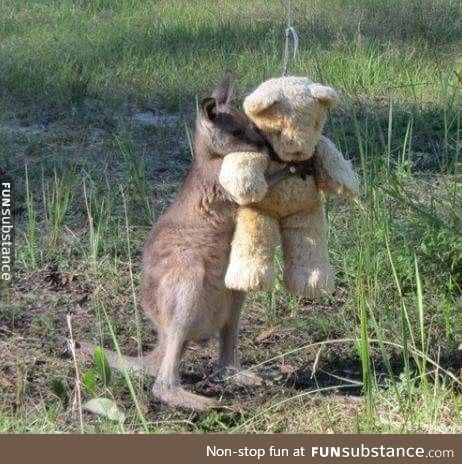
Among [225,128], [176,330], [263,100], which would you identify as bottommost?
[176,330]

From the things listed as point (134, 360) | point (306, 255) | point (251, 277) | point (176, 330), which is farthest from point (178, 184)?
point (251, 277)

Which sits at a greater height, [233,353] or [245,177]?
[245,177]

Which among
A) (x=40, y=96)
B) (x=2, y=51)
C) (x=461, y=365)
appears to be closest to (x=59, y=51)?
(x=2, y=51)

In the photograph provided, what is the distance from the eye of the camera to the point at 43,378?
4.34 meters

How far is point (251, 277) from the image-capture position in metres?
3.80

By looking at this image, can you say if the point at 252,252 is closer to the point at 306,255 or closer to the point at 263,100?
the point at 306,255

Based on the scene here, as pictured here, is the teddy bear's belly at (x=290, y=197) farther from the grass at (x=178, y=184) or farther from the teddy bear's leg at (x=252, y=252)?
the grass at (x=178, y=184)

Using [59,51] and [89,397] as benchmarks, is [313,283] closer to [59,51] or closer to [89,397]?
[89,397]

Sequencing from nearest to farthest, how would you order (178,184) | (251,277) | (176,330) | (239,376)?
1. (251,277)
2. (176,330)
3. (239,376)
4. (178,184)

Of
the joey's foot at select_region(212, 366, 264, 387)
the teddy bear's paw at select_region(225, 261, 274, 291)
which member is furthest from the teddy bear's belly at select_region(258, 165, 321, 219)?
the joey's foot at select_region(212, 366, 264, 387)

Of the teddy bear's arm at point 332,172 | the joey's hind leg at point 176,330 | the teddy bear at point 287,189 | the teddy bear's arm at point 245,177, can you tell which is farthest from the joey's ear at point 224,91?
the joey's hind leg at point 176,330

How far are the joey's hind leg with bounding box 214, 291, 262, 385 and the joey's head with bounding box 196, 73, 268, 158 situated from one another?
670mm

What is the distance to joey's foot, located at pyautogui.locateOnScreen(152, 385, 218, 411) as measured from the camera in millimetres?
4023

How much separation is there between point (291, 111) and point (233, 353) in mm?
1098
